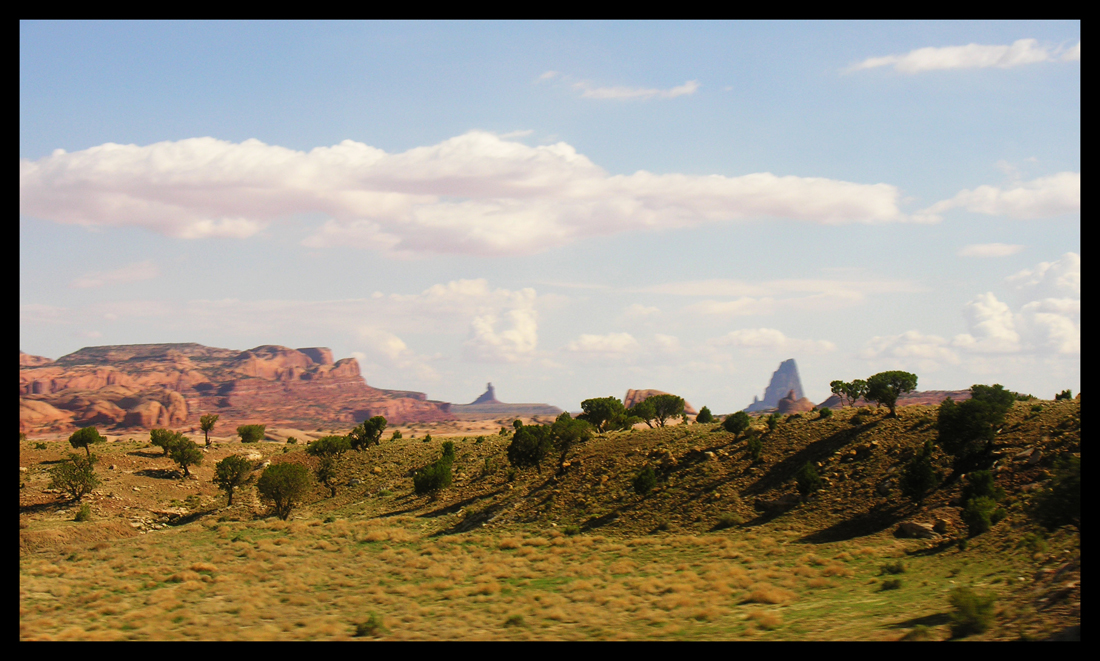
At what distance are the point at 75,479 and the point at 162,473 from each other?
13.4m

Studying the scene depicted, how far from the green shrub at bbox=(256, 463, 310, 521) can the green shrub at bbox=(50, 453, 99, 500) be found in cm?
1763

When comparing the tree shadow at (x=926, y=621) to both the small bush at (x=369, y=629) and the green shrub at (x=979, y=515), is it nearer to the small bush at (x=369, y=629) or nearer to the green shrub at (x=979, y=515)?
the green shrub at (x=979, y=515)

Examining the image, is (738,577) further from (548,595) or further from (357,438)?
(357,438)

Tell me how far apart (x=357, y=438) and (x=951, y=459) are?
70.0m

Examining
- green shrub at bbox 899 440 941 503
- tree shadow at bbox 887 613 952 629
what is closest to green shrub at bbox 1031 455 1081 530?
tree shadow at bbox 887 613 952 629

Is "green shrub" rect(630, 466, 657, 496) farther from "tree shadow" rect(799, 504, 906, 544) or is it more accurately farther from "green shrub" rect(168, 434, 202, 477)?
"green shrub" rect(168, 434, 202, 477)

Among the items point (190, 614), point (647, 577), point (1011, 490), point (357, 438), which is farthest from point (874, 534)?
Result: point (357, 438)

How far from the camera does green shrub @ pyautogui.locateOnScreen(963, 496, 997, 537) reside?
35.0 meters

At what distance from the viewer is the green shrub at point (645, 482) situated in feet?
180

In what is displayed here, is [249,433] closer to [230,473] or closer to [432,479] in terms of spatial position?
[230,473]

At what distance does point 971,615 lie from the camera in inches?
763

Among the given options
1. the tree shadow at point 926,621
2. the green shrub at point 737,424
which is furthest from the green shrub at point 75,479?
the tree shadow at point 926,621

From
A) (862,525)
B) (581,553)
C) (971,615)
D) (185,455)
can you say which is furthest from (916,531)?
(185,455)
